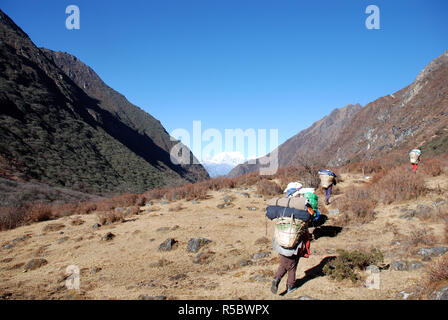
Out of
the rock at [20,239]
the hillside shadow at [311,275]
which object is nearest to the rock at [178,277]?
the hillside shadow at [311,275]

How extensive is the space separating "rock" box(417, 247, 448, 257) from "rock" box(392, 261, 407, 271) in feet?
1.63

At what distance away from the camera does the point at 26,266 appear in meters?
6.32

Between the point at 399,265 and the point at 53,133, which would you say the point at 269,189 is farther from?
the point at 53,133

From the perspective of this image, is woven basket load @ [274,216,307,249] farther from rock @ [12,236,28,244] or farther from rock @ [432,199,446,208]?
rock @ [12,236,28,244]

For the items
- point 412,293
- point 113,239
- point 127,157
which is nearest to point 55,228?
point 113,239

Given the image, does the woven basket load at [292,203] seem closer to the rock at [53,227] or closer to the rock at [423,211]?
the rock at [423,211]

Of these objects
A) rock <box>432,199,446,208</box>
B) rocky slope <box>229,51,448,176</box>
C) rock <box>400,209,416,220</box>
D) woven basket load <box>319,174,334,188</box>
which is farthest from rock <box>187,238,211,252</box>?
rocky slope <box>229,51,448,176</box>

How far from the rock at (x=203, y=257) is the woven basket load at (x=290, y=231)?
2.73 metres

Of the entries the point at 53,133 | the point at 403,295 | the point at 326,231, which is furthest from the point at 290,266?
the point at 53,133

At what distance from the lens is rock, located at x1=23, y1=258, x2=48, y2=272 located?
6.28m

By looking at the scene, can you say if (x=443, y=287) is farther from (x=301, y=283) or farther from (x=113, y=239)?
(x=113, y=239)

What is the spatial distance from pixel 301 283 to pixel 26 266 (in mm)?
6533

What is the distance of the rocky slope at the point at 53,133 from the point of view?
31.0m

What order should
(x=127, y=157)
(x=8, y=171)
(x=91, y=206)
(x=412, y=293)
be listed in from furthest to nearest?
(x=127, y=157) → (x=8, y=171) → (x=91, y=206) → (x=412, y=293)
